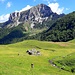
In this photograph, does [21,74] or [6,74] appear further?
[21,74]

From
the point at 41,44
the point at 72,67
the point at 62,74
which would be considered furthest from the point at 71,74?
the point at 41,44

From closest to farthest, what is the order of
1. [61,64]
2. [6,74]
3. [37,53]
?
[6,74]
[61,64]
[37,53]

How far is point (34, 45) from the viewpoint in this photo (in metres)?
153

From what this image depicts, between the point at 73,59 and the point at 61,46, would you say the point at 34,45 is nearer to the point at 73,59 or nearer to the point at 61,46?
the point at 61,46

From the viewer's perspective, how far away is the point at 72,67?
7325 cm

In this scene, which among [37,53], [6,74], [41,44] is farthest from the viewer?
[41,44]

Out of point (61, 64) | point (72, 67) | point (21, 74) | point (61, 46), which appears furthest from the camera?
point (61, 46)

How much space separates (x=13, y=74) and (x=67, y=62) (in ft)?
139

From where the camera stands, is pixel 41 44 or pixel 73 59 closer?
pixel 73 59

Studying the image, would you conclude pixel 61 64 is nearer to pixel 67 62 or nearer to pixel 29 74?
pixel 67 62

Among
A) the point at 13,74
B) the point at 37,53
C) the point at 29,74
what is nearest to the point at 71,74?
the point at 29,74

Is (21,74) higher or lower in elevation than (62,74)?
higher

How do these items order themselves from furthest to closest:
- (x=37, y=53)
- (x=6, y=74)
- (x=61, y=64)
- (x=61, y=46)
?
1. (x=61, y=46)
2. (x=37, y=53)
3. (x=61, y=64)
4. (x=6, y=74)

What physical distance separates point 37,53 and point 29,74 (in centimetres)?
6386
